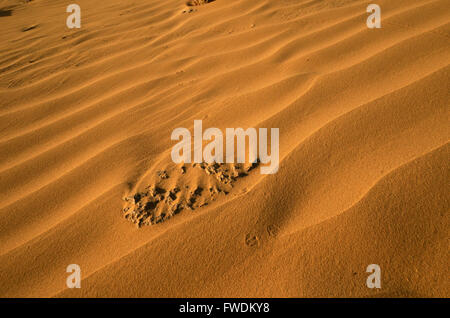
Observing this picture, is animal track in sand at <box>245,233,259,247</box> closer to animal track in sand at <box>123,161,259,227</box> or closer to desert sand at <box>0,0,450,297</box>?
desert sand at <box>0,0,450,297</box>

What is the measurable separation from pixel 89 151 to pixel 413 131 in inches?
62.9

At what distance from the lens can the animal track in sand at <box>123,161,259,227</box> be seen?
3.58 ft

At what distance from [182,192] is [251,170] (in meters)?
0.32

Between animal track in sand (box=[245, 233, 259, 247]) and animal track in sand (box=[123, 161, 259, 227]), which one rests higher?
animal track in sand (box=[123, 161, 259, 227])

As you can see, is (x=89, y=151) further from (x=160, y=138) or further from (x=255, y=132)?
(x=255, y=132)

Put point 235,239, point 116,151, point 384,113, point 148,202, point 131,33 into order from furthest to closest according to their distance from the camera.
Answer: point 131,33 → point 116,151 → point 384,113 → point 148,202 → point 235,239

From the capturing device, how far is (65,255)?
1.07 meters

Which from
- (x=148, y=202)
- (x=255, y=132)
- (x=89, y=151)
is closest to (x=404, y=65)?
(x=255, y=132)

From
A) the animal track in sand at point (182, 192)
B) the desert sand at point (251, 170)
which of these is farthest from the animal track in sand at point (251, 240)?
the animal track in sand at point (182, 192)

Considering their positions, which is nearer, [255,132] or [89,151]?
[255,132]

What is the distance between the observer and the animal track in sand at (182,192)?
43.0 inches

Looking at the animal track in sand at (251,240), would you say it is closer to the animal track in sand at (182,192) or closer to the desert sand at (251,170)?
the desert sand at (251,170)

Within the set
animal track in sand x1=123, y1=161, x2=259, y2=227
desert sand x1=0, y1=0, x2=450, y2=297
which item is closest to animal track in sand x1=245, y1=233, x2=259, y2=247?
desert sand x1=0, y1=0, x2=450, y2=297

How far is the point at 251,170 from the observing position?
118cm
